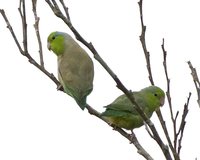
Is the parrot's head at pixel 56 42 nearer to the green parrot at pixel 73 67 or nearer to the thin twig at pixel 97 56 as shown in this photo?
the green parrot at pixel 73 67

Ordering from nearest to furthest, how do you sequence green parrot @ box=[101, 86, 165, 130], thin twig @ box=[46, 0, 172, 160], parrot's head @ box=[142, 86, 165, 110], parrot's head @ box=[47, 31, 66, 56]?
1. thin twig @ box=[46, 0, 172, 160]
2. green parrot @ box=[101, 86, 165, 130]
3. parrot's head @ box=[47, 31, 66, 56]
4. parrot's head @ box=[142, 86, 165, 110]

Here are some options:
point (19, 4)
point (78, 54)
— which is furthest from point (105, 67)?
point (78, 54)

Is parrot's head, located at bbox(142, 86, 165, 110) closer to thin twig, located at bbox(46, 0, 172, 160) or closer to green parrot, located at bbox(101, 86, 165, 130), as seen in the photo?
green parrot, located at bbox(101, 86, 165, 130)

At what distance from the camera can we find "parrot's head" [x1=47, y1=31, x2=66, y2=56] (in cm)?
595

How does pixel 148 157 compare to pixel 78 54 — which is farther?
pixel 78 54

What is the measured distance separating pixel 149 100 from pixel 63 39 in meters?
1.28

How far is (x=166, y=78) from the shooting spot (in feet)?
9.94

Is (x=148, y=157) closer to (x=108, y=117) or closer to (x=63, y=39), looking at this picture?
(x=108, y=117)

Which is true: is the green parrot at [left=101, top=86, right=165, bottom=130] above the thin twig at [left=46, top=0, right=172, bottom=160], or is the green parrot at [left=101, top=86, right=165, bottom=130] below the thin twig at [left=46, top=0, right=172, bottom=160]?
above

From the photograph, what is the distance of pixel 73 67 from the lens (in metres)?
5.54

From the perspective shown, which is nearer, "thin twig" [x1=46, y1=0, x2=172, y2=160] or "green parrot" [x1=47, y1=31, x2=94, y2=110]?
"thin twig" [x1=46, y1=0, x2=172, y2=160]

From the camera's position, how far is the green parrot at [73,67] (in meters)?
5.26

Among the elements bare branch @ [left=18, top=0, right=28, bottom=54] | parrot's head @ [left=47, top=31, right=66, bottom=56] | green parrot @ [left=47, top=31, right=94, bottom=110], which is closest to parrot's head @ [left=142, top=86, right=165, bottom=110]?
green parrot @ [left=47, top=31, right=94, bottom=110]

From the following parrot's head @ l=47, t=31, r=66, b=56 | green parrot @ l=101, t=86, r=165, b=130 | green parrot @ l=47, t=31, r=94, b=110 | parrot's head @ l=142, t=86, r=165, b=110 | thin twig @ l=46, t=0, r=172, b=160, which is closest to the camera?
thin twig @ l=46, t=0, r=172, b=160
